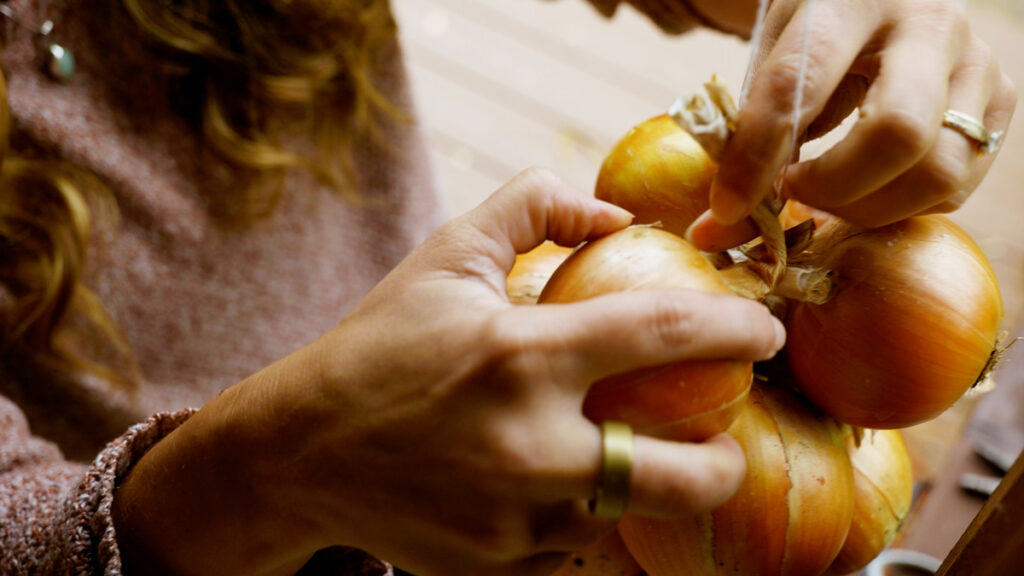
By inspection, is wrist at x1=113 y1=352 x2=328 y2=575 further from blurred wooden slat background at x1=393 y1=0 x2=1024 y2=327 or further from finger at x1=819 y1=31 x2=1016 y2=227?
blurred wooden slat background at x1=393 y1=0 x2=1024 y2=327

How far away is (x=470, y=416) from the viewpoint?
0.32m

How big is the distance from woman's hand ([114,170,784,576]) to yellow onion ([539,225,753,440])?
0.01 m

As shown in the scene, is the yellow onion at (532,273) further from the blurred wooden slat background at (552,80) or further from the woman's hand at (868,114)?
the blurred wooden slat background at (552,80)

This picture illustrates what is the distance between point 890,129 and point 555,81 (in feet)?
4.89

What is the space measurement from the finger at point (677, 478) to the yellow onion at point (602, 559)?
122 millimetres

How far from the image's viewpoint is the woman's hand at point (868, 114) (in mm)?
346

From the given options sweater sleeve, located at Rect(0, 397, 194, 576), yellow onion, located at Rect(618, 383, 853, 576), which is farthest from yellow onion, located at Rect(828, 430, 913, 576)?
sweater sleeve, located at Rect(0, 397, 194, 576)

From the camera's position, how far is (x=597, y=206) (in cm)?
39

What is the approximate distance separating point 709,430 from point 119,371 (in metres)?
0.65

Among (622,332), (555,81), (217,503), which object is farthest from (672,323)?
(555,81)

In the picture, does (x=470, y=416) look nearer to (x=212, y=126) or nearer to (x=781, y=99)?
(x=781, y=99)

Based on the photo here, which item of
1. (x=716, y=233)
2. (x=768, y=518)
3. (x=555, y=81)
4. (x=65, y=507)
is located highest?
(x=716, y=233)

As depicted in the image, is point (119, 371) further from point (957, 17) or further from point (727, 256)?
point (957, 17)

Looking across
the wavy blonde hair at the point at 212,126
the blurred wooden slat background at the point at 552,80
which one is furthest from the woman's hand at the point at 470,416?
the blurred wooden slat background at the point at 552,80
